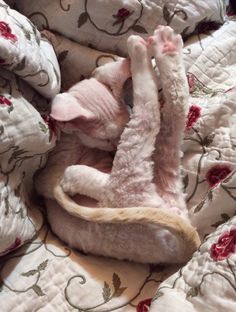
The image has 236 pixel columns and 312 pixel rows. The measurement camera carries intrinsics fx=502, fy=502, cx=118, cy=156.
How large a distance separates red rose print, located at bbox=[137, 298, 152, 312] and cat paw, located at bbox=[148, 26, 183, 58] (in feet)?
1.73

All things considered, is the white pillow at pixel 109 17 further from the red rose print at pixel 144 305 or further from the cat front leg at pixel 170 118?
the red rose print at pixel 144 305

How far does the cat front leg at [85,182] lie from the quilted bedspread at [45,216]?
8 centimetres

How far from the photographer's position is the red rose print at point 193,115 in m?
1.13

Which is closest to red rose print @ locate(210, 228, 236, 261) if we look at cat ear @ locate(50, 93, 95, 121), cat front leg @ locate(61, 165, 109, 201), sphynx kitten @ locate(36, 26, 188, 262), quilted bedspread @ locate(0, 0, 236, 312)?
quilted bedspread @ locate(0, 0, 236, 312)

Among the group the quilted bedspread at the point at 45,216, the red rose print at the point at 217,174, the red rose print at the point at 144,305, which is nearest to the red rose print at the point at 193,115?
the quilted bedspread at the point at 45,216

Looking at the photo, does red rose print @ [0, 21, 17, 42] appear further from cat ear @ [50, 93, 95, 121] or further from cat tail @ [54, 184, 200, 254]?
cat tail @ [54, 184, 200, 254]

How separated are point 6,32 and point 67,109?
0.22m

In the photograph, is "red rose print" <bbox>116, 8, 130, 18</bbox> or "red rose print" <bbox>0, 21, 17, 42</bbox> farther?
"red rose print" <bbox>116, 8, 130, 18</bbox>

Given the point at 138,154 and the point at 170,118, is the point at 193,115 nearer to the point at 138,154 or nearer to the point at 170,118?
the point at 170,118

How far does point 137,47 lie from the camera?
1.12 meters

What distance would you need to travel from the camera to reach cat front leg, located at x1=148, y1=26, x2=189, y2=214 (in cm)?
110

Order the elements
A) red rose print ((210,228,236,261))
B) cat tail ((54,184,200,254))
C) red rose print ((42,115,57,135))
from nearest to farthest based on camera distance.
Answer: red rose print ((210,228,236,261)), cat tail ((54,184,200,254)), red rose print ((42,115,57,135))

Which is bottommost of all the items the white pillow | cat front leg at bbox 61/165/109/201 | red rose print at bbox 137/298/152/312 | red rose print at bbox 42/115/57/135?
red rose print at bbox 137/298/152/312

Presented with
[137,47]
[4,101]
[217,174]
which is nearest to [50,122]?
[4,101]
